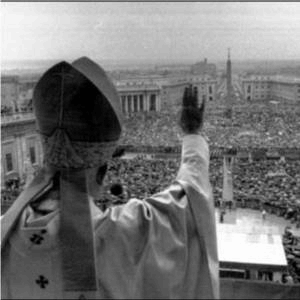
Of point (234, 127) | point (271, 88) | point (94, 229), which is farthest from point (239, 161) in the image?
point (94, 229)

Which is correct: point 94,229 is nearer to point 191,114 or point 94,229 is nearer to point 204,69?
point 191,114

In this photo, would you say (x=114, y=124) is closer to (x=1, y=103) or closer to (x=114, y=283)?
(x=114, y=283)

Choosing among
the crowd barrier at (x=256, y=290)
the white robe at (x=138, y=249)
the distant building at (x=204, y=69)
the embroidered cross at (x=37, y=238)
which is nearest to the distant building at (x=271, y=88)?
the distant building at (x=204, y=69)

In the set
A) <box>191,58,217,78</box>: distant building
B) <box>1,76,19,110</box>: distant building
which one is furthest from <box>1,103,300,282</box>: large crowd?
<box>1,76,19,110</box>: distant building

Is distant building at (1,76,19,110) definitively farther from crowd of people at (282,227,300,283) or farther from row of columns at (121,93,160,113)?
crowd of people at (282,227,300,283)

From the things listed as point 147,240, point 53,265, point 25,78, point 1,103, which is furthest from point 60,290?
point 1,103

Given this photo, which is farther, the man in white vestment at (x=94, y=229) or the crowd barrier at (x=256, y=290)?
the crowd barrier at (x=256, y=290)

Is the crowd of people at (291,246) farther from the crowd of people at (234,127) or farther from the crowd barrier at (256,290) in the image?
the crowd barrier at (256,290)
